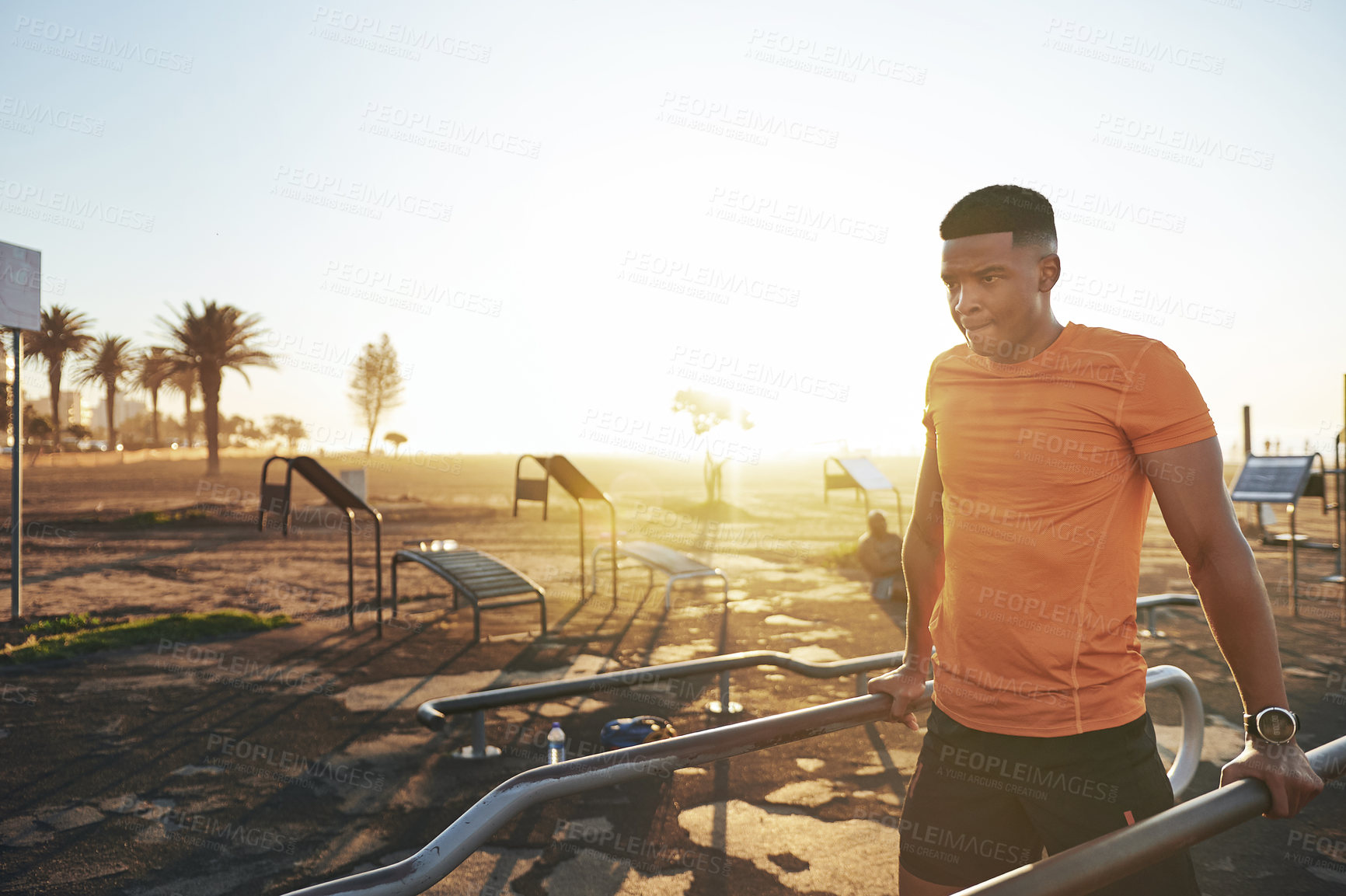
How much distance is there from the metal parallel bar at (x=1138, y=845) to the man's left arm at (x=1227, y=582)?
0.06 meters

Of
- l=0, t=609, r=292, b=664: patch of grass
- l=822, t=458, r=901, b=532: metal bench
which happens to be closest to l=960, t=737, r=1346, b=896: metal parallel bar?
l=0, t=609, r=292, b=664: patch of grass

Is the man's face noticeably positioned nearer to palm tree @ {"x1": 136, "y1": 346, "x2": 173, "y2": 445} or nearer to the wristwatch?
the wristwatch

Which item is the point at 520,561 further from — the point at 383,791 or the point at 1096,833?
the point at 1096,833

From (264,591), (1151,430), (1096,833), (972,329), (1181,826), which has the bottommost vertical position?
(264,591)

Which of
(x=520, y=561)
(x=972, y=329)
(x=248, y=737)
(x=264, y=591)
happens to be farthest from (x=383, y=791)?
(x=520, y=561)

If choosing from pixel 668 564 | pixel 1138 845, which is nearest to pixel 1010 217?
pixel 1138 845

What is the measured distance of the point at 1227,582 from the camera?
1.55m

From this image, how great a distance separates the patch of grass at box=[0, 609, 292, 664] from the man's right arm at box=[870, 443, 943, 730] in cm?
801

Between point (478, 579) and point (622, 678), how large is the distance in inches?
217

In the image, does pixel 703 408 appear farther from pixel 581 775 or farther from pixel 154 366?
pixel 581 775

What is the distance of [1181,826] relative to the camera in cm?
136

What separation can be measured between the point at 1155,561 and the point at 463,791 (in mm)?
12958

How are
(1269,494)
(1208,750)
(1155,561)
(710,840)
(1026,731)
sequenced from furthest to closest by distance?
(1155,561) → (1269,494) → (1208,750) → (710,840) → (1026,731)

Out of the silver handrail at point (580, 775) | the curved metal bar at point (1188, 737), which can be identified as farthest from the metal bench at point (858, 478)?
the silver handrail at point (580, 775)
